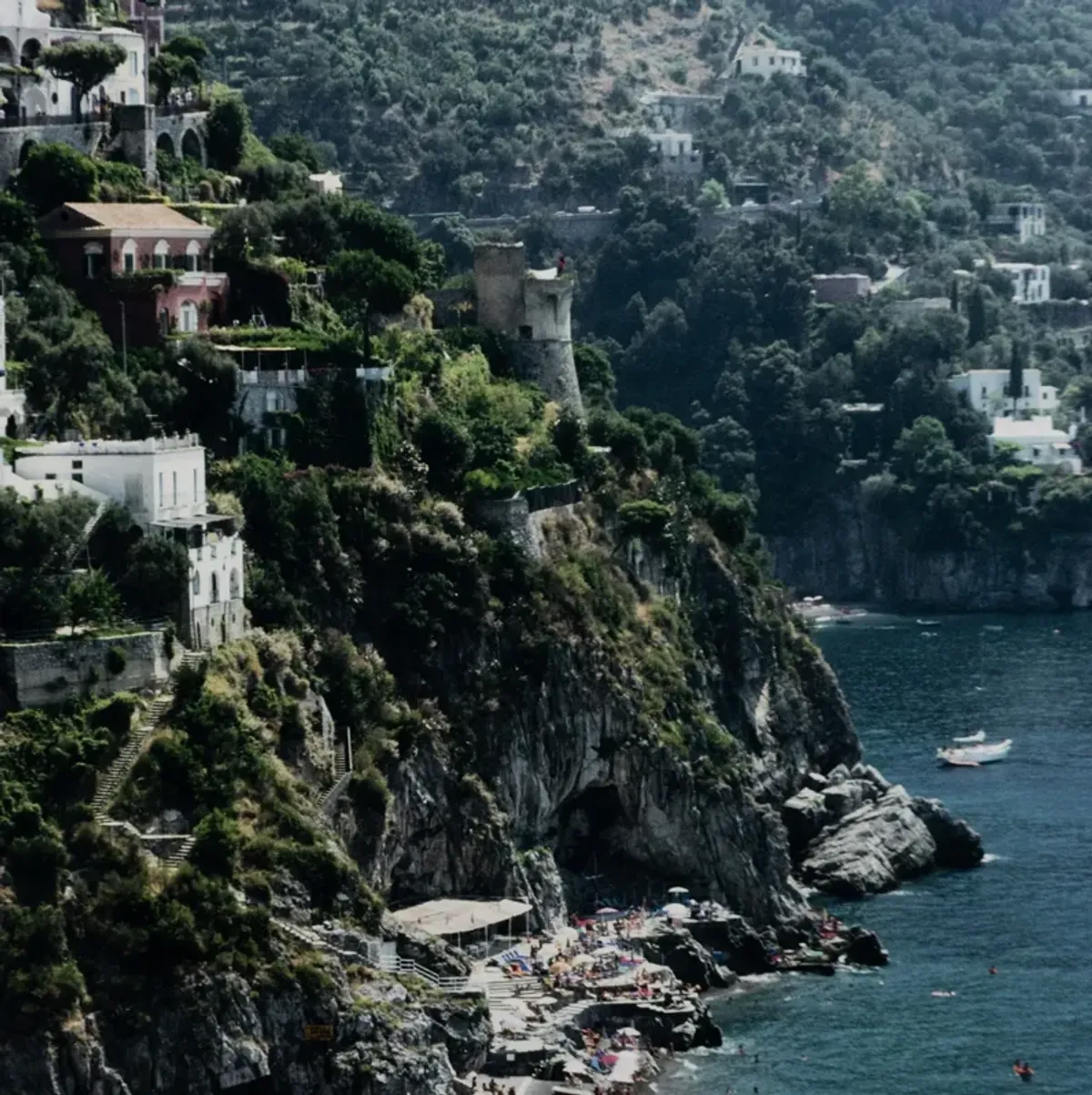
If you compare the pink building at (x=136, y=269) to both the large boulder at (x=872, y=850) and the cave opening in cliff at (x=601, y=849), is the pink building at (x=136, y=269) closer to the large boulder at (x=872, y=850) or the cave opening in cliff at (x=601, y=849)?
the cave opening in cliff at (x=601, y=849)

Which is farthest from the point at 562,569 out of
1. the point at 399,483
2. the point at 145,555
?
the point at 145,555

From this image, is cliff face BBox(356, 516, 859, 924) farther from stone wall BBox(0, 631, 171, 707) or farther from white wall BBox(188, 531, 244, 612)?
stone wall BBox(0, 631, 171, 707)

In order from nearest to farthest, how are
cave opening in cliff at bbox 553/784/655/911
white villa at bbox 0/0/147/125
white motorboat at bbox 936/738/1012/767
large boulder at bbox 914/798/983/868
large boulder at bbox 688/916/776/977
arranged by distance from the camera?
large boulder at bbox 688/916/776/977 < cave opening in cliff at bbox 553/784/655/911 < white villa at bbox 0/0/147/125 < large boulder at bbox 914/798/983/868 < white motorboat at bbox 936/738/1012/767

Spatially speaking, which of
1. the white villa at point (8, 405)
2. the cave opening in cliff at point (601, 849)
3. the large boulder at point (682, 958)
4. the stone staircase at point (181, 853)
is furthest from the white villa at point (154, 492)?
the cave opening in cliff at point (601, 849)

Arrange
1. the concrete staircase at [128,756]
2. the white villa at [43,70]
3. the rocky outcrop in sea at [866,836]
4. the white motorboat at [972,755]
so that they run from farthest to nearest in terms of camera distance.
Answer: the white motorboat at [972,755] → the rocky outcrop in sea at [866,836] → the white villa at [43,70] → the concrete staircase at [128,756]

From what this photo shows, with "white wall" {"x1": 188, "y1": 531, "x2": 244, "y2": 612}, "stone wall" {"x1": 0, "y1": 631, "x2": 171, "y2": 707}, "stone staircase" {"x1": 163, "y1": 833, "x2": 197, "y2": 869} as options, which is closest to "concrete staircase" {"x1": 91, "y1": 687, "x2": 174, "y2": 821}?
"stone wall" {"x1": 0, "y1": 631, "x2": 171, "y2": 707}

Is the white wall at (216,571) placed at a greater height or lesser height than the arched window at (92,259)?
lesser

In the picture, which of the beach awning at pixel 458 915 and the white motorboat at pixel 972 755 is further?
the white motorboat at pixel 972 755
